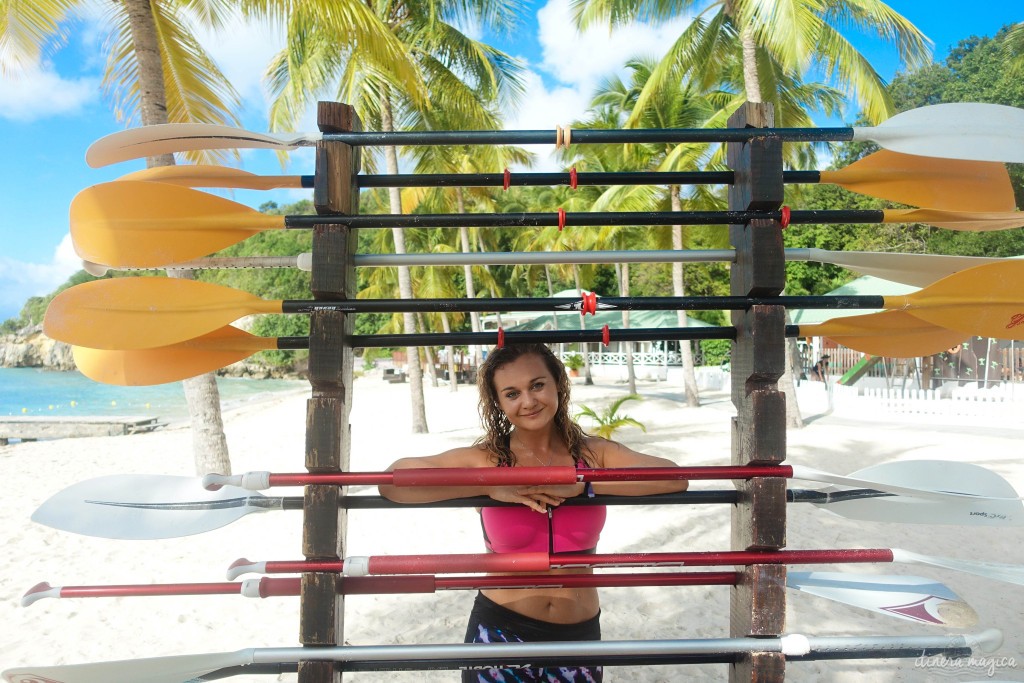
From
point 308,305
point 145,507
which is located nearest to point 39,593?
point 145,507

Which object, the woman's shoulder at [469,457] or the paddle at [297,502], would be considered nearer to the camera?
the paddle at [297,502]

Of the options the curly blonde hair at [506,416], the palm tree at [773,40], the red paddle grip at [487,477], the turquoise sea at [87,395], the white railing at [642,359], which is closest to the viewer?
the red paddle grip at [487,477]

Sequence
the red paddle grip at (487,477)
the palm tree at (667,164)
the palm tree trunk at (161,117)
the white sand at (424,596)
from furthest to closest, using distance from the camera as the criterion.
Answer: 1. the palm tree at (667,164)
2. the palm tree trunk at (161,117)
3. the white sand at (424,596)
4. the red paddle grip at (487,477)

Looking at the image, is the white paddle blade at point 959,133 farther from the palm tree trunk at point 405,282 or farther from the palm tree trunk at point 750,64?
the palm tree trunk at point 750,64

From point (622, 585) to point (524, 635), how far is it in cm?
49

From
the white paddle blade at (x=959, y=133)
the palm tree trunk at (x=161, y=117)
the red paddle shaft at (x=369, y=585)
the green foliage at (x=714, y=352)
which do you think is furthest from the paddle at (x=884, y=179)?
the green foliage at (x=714, y=352)

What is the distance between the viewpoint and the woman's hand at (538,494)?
1.54 metres

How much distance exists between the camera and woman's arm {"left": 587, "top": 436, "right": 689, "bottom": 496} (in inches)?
64.8

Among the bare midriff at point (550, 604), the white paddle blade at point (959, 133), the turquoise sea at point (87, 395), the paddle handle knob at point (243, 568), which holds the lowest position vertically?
the turquoise sea at point (87, 395)

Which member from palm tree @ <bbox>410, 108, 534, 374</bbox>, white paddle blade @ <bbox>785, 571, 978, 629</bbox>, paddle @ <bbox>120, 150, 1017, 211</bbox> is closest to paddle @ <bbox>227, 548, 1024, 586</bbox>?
white paddle blade @ <bbox>785, 571, 978, 629</bbox>

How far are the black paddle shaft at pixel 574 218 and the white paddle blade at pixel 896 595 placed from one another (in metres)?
0.90

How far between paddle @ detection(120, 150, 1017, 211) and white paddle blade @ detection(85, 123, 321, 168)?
0.06 meters

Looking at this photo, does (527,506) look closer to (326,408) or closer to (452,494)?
(452,494)

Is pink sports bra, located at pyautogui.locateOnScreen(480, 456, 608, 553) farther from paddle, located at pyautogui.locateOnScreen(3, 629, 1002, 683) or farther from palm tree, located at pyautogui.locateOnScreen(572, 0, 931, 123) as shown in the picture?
Answer: palm tree, located at pyautogui.locateOnScreen(572, 0, 931, 123)
